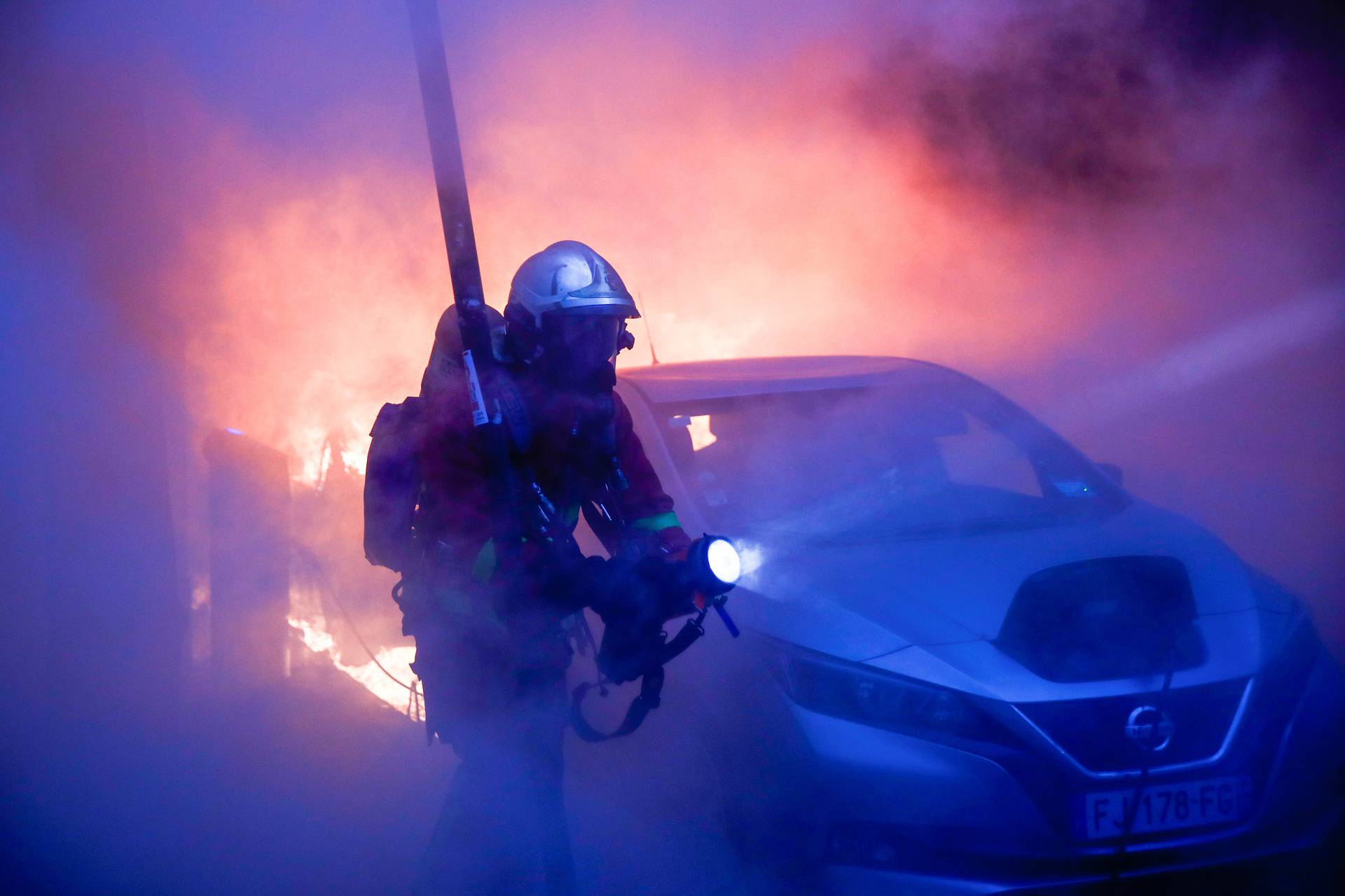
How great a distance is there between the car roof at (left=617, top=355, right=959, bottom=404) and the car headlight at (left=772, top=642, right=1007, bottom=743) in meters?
1.17

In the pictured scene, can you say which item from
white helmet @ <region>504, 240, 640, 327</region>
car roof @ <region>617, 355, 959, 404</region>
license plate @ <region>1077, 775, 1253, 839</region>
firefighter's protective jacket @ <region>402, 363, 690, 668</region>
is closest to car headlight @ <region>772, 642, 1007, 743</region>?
license plate @ <region>1077, 775, 1253, 839</region>

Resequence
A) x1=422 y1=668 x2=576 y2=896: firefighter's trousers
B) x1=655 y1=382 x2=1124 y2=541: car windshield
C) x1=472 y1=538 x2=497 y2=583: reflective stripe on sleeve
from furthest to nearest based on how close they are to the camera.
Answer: x1=655 y1=382 x2=1124 y2=541: car windshield
x1=422 y1=668 x2=576 y2=896: firefighter's trousers
x1=472 y1=538 x2=497 y2=583: reflective stripe on sleeve

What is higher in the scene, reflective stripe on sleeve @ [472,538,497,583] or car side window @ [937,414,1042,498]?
car side window @ [937,414,1042,498]

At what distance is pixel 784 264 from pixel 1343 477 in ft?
10.9

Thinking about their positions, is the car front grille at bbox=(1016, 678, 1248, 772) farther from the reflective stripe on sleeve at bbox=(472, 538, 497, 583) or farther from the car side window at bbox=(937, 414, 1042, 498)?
the car side window at bbox=(937, 414, 1042, 498)

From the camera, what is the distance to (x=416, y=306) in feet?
16.0

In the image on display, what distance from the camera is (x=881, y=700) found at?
1.98 metres

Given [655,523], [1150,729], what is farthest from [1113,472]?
[655,523]

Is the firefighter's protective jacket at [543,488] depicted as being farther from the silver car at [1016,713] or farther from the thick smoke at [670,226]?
the thick smoke at [670,226]

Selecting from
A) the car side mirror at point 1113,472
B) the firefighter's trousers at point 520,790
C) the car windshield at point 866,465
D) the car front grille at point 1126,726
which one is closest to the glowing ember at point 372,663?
the firefighter's trousers at point 520,790

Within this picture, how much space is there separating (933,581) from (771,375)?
1274 mm

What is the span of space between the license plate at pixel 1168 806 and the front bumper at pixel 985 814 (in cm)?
2

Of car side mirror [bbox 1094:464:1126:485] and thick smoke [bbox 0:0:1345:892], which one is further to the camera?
thick smoke [bbox 0:0:1345:892]

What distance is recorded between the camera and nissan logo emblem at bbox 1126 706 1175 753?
193cm
